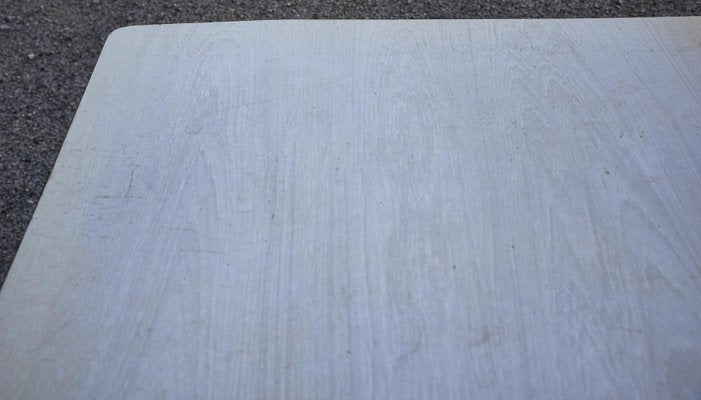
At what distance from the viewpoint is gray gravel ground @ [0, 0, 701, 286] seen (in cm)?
188

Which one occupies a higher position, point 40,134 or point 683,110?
point 683,110

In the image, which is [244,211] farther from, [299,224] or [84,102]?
[84,102]

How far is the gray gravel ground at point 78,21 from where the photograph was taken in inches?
73.9

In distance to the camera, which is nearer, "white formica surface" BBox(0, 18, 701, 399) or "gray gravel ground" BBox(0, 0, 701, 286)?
"white formica surface" BBox(0, 18, 701, 399)

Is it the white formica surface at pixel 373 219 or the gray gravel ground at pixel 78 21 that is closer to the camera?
the white formica surface at pixel 373 219

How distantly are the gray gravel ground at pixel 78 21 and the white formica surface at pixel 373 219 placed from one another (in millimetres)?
997

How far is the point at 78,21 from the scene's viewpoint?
7.13 feet

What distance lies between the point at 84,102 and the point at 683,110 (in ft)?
2.38

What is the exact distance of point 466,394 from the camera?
0.64m

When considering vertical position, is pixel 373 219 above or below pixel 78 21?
above

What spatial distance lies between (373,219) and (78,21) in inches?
67.8

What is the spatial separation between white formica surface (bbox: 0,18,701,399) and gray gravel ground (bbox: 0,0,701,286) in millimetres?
997

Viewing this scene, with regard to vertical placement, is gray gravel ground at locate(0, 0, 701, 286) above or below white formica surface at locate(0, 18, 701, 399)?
below

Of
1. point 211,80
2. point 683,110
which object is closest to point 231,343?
point 211,80
